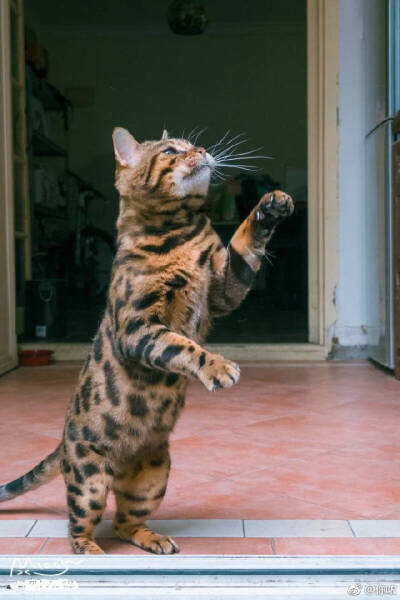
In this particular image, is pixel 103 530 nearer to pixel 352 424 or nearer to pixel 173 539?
pixel 173 539

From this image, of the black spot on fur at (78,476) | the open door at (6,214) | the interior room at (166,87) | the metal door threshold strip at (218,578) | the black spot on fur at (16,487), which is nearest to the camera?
the metal door threshold strip at (218,578)

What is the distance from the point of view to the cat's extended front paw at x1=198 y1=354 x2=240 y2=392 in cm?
142

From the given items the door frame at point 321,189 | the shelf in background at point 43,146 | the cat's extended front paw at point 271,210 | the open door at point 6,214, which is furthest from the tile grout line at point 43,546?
the shelf in background at point 43,146

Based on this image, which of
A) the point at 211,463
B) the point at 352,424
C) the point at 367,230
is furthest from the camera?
the point at 367,230

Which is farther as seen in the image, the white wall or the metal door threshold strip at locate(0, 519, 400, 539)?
the white wall

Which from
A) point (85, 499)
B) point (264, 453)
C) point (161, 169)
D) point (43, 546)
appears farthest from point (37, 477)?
point (264, 453)

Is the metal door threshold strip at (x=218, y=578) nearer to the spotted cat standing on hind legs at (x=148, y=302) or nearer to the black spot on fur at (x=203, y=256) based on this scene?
the spotted cat standing on hind legs at (x=148, y=302)

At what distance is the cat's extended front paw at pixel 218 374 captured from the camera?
4.66 ft

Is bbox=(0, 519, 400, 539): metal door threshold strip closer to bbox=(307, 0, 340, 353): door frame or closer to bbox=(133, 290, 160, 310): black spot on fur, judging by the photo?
bbox=(133, 290, 160, 310): black spot on fur

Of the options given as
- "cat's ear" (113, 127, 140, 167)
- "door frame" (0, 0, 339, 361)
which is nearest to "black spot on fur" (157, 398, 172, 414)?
"cat's ear" (113, 127, 140, 167)

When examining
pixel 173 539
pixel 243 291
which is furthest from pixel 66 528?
pixel 243 291

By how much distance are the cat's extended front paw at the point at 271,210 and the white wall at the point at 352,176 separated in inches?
120

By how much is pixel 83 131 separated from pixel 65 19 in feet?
4.53

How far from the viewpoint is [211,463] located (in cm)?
256
